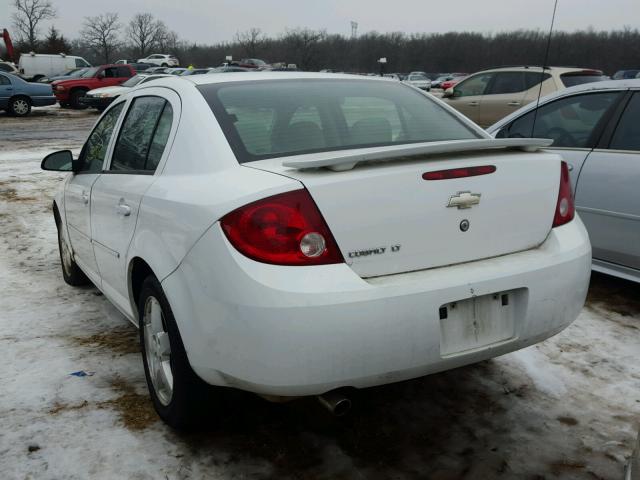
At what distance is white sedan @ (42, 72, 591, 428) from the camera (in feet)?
6.76

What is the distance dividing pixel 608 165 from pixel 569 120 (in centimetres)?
69

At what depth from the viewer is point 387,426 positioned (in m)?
2.76

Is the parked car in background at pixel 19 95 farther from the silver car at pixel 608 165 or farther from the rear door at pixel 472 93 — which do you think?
the silver car at pixel 608 165

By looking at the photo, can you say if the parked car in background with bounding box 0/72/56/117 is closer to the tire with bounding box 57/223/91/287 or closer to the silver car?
the tire with bounding box 57/223/91/287

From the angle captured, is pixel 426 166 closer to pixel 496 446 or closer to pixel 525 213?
pixel 525 213

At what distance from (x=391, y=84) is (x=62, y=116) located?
22.0 meters

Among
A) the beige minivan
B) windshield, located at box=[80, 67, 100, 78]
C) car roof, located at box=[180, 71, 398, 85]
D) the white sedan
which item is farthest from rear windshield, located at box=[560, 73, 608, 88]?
windshield, located at box=[80, 67, 100, 78]

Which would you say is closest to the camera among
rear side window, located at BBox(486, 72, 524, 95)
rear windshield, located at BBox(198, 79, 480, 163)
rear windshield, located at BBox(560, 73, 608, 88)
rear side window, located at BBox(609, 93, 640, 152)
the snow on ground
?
the snow on ground

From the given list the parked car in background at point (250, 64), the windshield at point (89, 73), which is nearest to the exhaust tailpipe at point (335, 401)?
the windshield at point (89, 73)

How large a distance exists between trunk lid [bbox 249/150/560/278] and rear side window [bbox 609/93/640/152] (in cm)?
199

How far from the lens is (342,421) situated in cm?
280

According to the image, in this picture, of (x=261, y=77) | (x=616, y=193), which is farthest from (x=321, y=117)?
(x=616, y=193)

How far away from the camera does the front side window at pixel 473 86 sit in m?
12.1

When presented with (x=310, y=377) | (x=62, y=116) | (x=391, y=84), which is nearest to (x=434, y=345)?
Result: (x=310, y=377)
